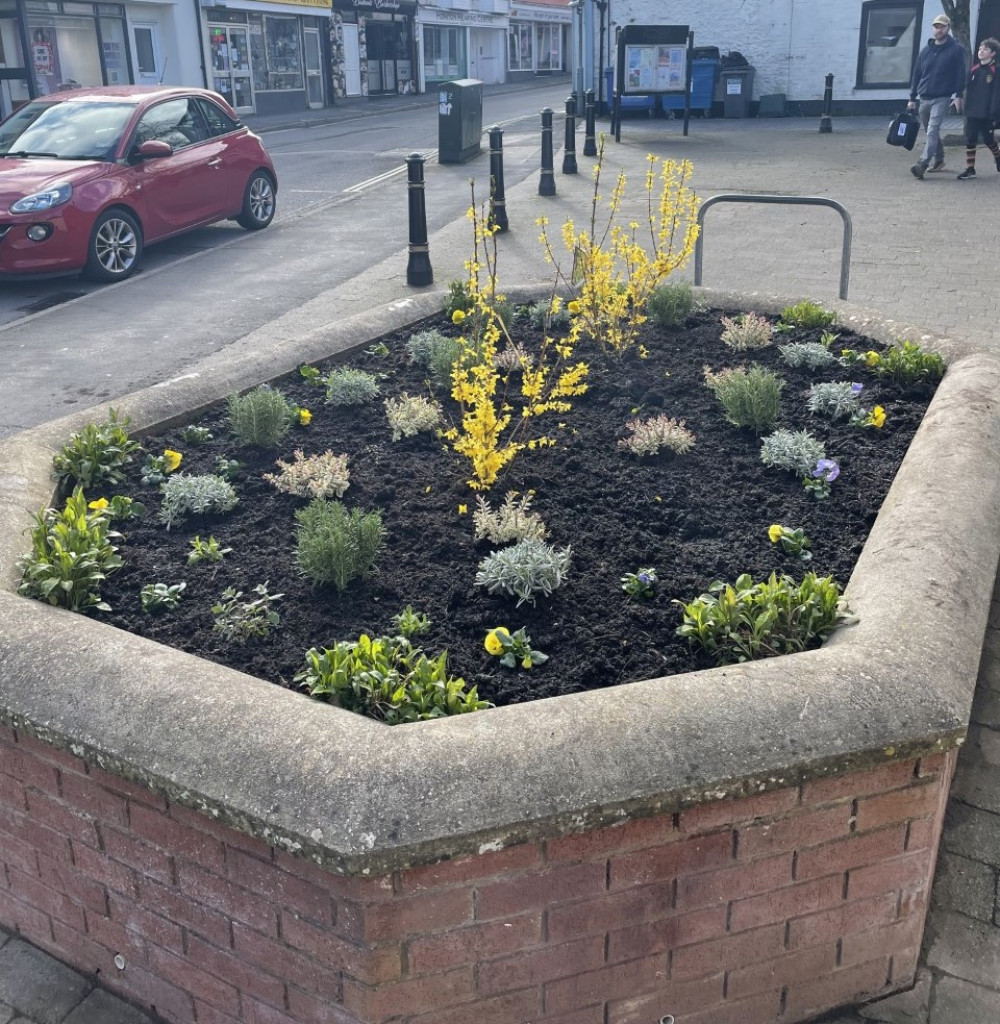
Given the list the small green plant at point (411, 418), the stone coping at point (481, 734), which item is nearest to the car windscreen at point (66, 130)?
the small green plant at point (411, 418)

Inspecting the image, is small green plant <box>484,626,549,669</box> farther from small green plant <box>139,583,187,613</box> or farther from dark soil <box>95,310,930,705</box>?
small green plant <box>139,583,187,613</box>

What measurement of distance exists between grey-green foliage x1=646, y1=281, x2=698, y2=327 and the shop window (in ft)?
176

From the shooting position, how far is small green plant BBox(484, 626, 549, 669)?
10.2 feet

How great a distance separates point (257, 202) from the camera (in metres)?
13.4

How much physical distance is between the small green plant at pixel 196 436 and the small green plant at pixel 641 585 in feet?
6.86

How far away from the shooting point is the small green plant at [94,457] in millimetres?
4184

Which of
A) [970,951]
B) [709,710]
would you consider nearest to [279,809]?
[709,710]

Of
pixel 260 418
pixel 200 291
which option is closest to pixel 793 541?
→ pixel 260 418

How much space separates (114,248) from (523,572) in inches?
345

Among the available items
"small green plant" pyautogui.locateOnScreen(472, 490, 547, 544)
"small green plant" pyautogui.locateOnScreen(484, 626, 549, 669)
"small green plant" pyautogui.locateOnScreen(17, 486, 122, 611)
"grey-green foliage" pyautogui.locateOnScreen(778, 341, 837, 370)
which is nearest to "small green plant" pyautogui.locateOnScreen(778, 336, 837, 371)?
"grey-green foliage" pyautogui.locateOnScreen(778, 341, 837, 370)

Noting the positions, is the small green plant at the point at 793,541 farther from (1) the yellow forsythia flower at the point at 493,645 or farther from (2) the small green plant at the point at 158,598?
(2) the small green plant at the point at 158,598

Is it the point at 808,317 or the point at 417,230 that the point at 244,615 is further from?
the point at 417,230

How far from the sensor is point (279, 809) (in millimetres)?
2285

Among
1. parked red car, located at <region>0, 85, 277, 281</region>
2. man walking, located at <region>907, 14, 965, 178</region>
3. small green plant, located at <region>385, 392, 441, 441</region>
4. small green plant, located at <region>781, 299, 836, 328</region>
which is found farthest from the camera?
man walking, located at <region>907, 14, 965, 178</region>
